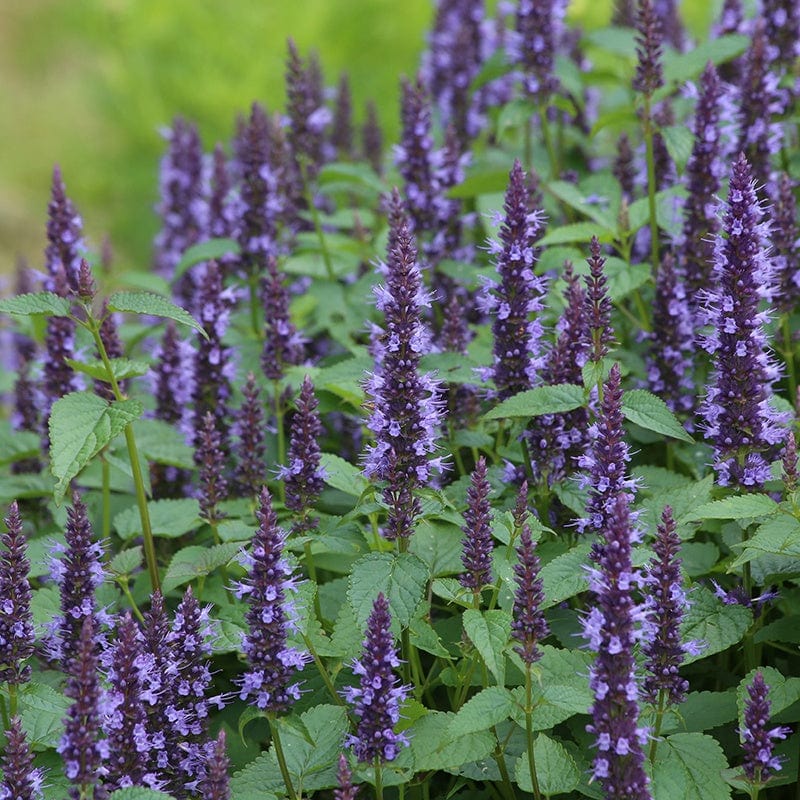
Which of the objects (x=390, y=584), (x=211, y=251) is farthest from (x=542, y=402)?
(x=211, y=251)

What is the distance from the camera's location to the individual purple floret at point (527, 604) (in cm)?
294

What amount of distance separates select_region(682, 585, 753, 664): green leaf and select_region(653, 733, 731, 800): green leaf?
10.3 inches

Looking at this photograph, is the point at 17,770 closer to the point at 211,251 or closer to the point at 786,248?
the point at 211,251

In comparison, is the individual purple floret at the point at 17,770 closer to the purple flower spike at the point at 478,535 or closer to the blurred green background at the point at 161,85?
the purple flower spike at the point at 478,535

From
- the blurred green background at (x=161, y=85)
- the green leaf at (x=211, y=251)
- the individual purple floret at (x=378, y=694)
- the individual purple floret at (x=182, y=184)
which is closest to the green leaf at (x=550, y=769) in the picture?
the individual purple floret at (x=378, y=694)

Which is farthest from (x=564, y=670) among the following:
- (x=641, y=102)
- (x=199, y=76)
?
(x=199, y=76)

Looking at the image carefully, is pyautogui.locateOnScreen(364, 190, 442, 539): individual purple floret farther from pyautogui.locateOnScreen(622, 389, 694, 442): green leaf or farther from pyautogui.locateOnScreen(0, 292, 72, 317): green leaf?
pyautogui.locateOnScreen(0, 292, 72, 317): green leaf

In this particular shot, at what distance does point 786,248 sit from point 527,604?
7.70 ft

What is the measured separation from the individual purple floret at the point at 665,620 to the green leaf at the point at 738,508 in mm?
247

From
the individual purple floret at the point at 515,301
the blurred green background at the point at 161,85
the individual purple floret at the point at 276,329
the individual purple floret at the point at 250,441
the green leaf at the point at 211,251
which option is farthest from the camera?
the blurred green background at the point at 161,85

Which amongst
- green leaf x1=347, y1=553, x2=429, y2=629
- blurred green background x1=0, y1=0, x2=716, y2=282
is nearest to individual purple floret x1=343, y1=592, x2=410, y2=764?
green leaf x1=347, y1=553, x2=429, y2=629

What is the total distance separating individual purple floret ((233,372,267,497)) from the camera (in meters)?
4.31

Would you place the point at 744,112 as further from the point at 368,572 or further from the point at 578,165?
the point at 368,572

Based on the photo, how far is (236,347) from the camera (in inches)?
219
